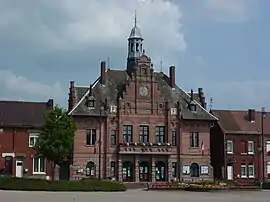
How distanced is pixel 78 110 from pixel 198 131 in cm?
1808

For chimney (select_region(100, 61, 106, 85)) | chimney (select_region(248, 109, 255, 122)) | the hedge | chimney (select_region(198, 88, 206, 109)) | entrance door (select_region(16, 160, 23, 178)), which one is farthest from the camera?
chimney (select_region(248, 109, 255, 122))

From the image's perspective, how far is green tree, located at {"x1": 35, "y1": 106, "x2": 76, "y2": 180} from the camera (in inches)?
2640

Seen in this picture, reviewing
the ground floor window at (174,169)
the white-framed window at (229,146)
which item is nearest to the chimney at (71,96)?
the ground floor window at (174,169)

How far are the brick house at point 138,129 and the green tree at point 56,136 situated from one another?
11.7 meters

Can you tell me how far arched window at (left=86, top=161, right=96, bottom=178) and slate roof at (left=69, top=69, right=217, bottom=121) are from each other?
22.5ft

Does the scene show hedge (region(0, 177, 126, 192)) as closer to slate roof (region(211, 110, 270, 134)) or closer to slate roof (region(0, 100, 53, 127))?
slate roof (region(0, 100, 53, 127))

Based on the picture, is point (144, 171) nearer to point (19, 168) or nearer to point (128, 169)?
point (128, 169)

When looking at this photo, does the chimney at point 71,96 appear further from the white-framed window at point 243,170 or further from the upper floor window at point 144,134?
the white-framed window at point 243,170

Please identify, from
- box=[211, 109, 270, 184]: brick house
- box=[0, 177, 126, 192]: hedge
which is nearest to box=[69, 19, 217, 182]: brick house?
box=[211, 109, 270, 184]: brick house

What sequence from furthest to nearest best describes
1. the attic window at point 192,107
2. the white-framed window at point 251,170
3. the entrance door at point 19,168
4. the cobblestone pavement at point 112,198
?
1. the white-framed window at point 251,170
2. the attic window at point 192,107
3. the entrance door at point 19,168
4. the cobblestone pavement at point 112,198

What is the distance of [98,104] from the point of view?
82.4 metres

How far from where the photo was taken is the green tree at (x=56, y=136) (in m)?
67.1

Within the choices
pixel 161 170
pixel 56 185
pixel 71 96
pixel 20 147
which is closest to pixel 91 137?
pixel 71 96

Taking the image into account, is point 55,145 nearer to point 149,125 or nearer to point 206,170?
point 149,125
